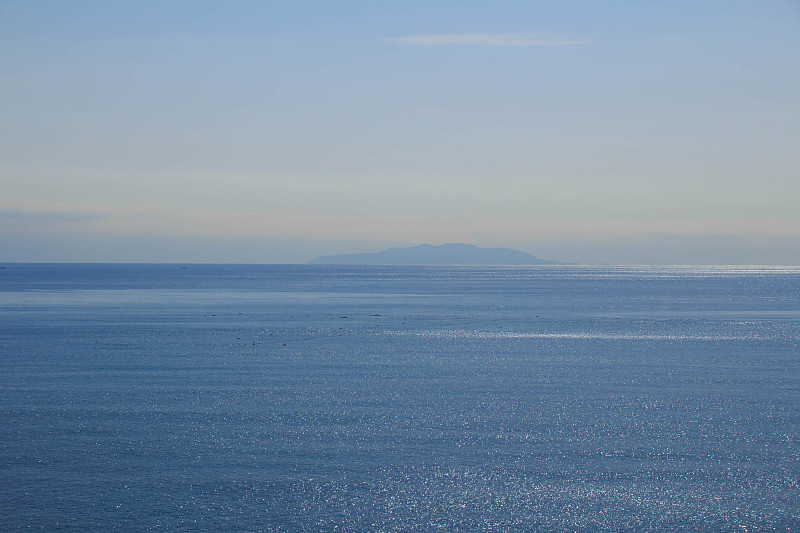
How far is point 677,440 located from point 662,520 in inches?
274

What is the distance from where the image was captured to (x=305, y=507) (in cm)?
1716

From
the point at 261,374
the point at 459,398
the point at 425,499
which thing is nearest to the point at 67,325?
the point at 261,374

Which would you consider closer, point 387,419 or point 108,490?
point 108,490

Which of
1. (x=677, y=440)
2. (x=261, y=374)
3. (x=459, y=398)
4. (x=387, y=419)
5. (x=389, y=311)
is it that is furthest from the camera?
(x=389, y=311)

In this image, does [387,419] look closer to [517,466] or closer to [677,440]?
[517,466]

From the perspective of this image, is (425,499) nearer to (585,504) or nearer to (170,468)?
(585,504)

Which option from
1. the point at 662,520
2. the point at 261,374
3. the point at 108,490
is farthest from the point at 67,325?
the point at 662,520

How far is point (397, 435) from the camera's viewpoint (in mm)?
23250

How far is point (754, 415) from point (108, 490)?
21.0 m

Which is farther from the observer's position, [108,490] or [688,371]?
[688,371]

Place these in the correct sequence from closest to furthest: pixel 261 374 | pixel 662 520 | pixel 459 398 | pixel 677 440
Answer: pixel 662 520
pixel 677 440
pixel 459 398
pixel 261 374

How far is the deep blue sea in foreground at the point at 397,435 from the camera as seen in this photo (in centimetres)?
1691

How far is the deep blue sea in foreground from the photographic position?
16906 mm

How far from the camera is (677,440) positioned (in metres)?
22.9
